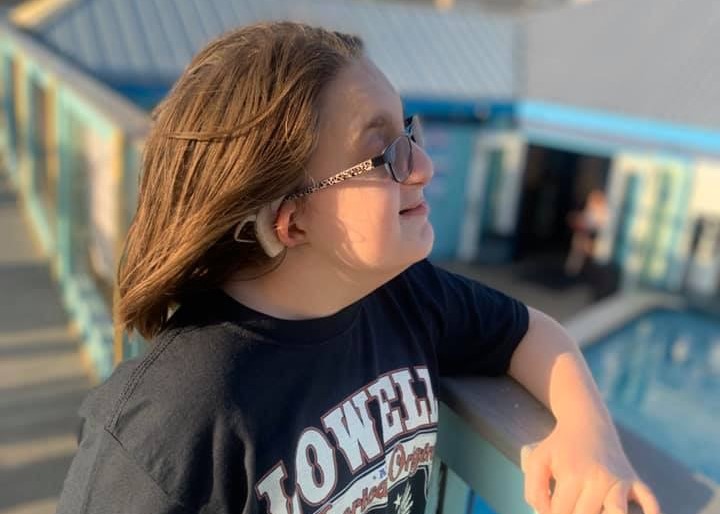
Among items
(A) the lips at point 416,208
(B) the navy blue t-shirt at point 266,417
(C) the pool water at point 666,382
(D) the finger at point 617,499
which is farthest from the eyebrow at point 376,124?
(C) the pool water at point 666,382

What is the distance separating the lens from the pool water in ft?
17.2

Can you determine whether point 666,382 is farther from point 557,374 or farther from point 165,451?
point 165,451

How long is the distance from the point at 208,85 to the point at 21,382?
3281 millimetres

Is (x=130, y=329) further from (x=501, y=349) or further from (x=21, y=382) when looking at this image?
(x=21, y=382)

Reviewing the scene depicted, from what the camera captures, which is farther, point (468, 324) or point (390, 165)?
point (468, 324)

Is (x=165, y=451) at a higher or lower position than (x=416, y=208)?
lower

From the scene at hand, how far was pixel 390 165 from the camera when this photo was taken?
3.51ft

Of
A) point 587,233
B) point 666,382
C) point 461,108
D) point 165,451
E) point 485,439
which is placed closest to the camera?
point 165,451

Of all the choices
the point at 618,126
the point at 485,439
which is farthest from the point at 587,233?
the point at 485,439

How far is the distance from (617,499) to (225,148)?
71cm

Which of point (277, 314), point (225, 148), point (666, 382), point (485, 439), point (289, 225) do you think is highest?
point (225, 148)

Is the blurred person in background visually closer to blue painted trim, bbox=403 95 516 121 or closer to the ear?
blue painted trim, bbox=403 95 516 121

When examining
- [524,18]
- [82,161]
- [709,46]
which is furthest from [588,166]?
[82,161]

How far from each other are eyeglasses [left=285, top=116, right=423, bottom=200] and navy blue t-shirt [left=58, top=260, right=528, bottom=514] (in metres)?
0.20
